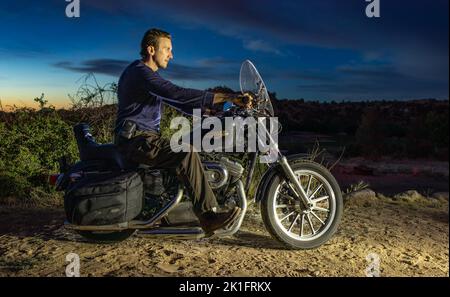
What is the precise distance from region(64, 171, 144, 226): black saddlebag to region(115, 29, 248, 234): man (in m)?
0.23

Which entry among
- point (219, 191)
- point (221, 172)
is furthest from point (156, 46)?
point (219, 191)

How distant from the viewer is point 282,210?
479 cm

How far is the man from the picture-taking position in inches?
159

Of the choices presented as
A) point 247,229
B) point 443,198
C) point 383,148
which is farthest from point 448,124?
point 247,229

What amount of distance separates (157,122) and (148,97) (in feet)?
0.80

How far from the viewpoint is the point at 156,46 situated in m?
4.37

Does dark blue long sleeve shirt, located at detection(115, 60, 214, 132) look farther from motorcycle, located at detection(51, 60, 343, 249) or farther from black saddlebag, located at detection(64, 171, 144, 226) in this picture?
black saddlebag, located at detection(64, 171, 144, 226)

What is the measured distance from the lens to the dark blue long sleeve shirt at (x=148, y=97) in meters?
4.10

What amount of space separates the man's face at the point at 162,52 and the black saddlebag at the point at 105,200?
102 cm

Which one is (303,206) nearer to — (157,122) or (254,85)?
(254,85)

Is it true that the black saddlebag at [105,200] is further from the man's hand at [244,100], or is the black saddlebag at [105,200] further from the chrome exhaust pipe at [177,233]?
the man's hand at [244,100]

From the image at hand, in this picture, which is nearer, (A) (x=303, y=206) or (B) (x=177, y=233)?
(B) (x=177, y=233)

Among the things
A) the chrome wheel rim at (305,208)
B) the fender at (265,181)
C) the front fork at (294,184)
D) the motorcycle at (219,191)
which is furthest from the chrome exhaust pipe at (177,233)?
the front fork at (294,184)

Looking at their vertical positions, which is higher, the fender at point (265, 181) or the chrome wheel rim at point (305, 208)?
the fender at point (265, 181)
